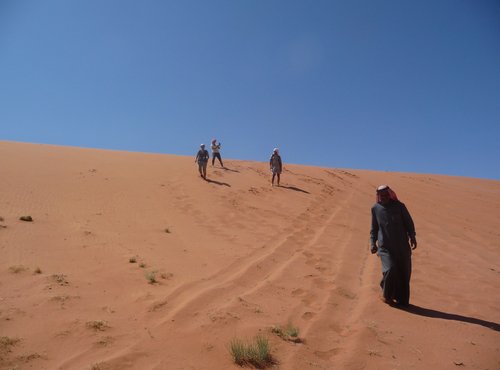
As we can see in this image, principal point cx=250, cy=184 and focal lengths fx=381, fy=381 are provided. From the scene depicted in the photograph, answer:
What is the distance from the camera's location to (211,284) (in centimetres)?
505

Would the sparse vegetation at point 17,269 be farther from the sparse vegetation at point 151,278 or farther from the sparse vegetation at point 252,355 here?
the sparse vegetation at point 252,355

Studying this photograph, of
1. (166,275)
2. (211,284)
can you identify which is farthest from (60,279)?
(211,284)

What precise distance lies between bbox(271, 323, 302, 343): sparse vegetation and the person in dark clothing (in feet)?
6.15

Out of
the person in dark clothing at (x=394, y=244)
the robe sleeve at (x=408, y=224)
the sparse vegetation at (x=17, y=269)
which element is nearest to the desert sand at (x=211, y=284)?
the sparse vegetation at (x=17, y=269)

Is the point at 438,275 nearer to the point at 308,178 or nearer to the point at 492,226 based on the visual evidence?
the point at 492,226

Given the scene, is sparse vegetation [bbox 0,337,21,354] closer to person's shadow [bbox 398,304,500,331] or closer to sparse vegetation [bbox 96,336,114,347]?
sparse vegetation [bbox 96,336,114,347]

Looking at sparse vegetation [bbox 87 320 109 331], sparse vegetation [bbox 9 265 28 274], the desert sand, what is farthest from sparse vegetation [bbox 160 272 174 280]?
sparse vegetation [bbox 9 265 28 274]

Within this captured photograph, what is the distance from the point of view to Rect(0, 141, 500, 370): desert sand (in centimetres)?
343

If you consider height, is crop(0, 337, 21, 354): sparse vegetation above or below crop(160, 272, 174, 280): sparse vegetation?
below

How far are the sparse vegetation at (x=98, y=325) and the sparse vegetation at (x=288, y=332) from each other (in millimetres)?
1628

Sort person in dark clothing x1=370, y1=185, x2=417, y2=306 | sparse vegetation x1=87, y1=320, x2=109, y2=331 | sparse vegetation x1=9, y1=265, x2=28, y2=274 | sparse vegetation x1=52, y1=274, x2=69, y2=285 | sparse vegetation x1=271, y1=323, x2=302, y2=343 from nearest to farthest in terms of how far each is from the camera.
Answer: sparse vegetation x1=87, y1=320, x2=109, y2=331 → sparse vegetation x1=271, y1=323, x2=302, y2=343 → sparse vegetation x1=52, y1=274, x2=69, y2=285 → sparse vegetation x1=9, y1=265, x2=28, y2=274 → person in dark clothing x1=370, y1=185, x2=417, y2=306

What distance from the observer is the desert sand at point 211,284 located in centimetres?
343

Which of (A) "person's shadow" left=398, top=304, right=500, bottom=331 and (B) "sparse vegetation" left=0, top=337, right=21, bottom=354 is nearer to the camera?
(B) "sparse vegetation" left=0, top=337, right=21, bottom=354

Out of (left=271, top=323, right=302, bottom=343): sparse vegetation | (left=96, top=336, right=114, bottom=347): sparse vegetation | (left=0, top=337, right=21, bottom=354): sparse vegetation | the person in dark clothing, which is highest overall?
the person in dark clothing
